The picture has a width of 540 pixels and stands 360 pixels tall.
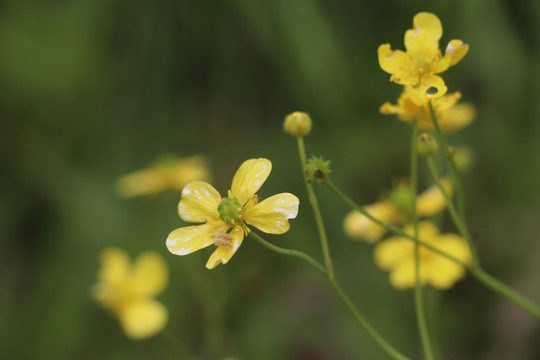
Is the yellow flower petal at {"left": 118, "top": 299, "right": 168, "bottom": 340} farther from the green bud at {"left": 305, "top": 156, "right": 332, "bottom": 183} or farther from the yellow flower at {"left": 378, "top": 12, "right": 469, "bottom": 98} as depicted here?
the yellow flower at {"left": 378, "top": 12, "right": 469, "bottom": 98}

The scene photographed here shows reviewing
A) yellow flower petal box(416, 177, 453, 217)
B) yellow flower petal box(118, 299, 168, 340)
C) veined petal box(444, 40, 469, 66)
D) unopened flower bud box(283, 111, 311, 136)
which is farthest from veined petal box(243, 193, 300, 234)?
yellow flower petal box(118, 299, 168, 340)

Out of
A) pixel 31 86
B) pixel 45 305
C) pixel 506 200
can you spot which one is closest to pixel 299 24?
pixel 506 200

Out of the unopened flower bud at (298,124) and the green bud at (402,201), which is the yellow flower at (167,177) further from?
the unopened flower bud at (298,124)

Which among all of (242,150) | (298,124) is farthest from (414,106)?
(242,150)

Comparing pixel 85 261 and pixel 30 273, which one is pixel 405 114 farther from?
pixel 30 273

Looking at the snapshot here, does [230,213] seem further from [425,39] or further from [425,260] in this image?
[425,260]

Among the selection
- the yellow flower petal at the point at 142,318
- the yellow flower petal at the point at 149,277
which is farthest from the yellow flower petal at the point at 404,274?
the yellow flower petal at the point at 149,277

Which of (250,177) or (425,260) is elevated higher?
(425,260)
